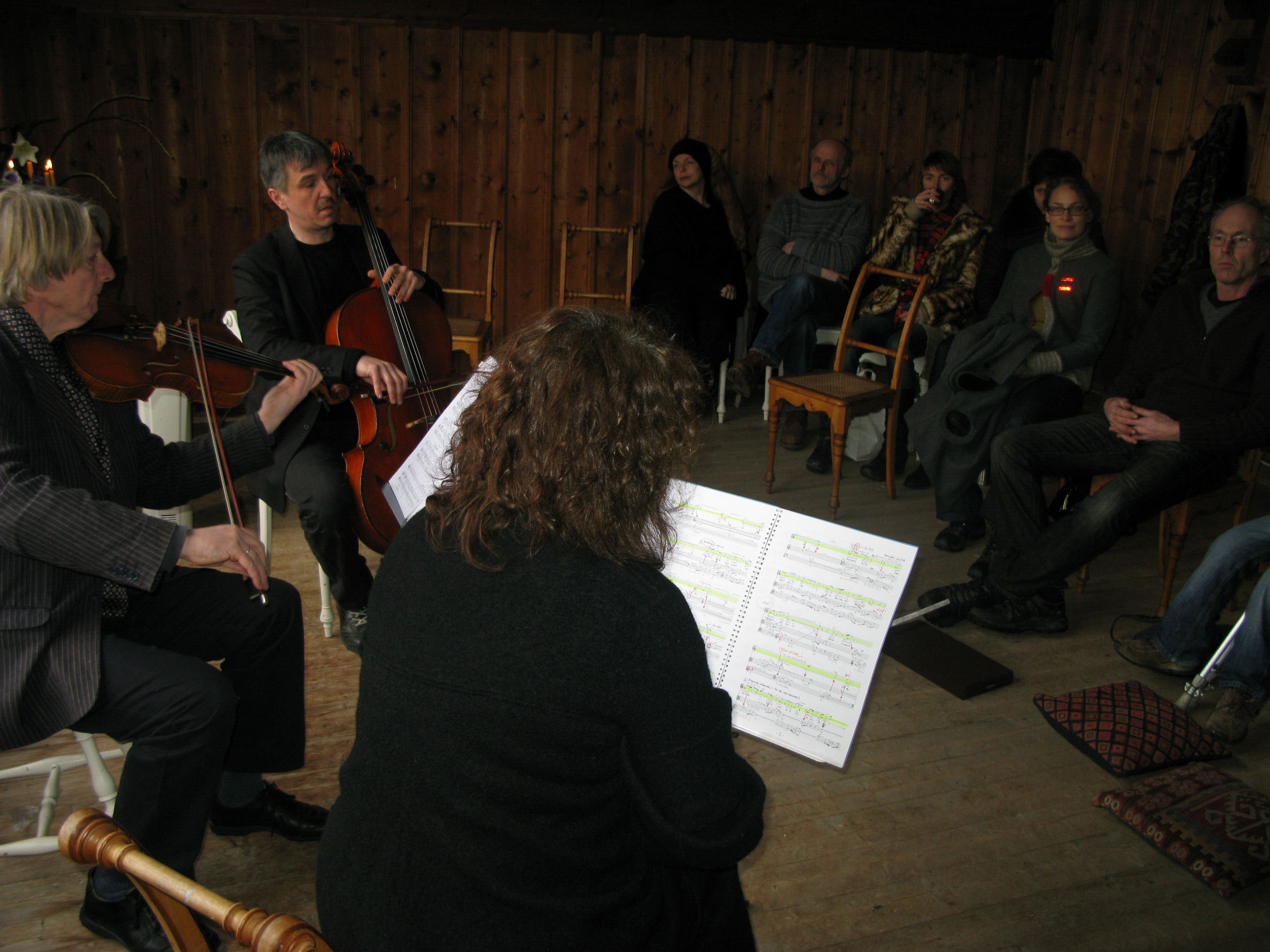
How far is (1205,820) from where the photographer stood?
179cm

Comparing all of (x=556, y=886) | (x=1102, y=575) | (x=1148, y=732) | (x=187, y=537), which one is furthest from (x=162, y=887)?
(x=1102, y=575)

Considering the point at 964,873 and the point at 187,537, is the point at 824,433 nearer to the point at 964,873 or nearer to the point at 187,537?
the point at 964,873

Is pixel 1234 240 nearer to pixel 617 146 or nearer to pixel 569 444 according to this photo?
pixel 569 444

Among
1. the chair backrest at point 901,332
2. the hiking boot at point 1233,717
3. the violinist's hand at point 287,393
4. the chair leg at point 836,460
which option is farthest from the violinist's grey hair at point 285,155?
the hiking boot at point 1233,717

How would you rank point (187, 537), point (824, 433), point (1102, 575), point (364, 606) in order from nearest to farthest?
point (187, 537)
point (364, 606)
point (1102, 575)
point (824, 433)

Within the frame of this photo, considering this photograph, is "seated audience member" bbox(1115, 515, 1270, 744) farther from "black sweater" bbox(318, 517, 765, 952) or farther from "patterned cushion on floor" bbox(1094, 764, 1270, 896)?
"black sweater" bbox(318, 517, 765, 952)

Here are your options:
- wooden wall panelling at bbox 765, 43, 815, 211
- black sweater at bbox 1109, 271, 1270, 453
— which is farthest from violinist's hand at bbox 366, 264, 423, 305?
wooden wall panelling at bbox 765, 43, 815, 211

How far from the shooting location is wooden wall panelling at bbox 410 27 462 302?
4688mm

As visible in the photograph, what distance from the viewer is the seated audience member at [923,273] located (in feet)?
12.5

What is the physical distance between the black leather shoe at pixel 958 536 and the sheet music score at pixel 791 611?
2.03 m

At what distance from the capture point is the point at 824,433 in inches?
160

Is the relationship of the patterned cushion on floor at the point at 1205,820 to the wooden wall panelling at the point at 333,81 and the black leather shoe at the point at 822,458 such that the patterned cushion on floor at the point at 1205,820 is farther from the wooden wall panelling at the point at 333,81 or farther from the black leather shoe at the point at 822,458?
the wooden wall panelling at the point at 333,81

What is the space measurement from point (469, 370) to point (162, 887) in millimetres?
2203

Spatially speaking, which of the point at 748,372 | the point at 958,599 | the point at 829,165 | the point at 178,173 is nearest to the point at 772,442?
the point at 748,372
